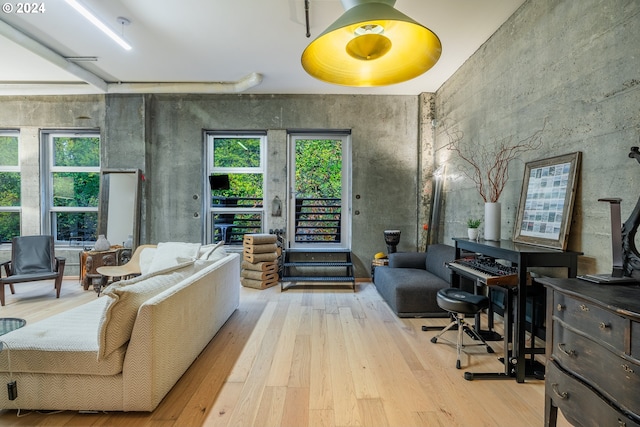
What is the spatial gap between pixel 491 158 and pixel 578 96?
48.4 inches

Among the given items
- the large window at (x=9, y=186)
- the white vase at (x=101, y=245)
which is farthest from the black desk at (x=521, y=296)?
the large window at (x=9, y=186)

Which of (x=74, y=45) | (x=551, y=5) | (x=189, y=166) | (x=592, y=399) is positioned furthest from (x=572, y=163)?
(x=74, y=45)

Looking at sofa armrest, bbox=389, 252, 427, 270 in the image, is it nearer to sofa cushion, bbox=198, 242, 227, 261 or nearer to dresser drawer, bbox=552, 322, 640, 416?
sofa cushion, bbox=198, 242, 227, 261

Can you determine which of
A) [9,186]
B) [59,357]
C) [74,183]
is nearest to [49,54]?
[74,183]

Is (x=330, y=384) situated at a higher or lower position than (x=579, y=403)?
lower

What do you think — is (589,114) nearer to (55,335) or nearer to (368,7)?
(368,7)

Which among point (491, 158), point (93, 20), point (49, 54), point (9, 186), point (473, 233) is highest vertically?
point (49, 54)

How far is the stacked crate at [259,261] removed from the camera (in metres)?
4.85

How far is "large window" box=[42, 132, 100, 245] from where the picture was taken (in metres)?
5.50

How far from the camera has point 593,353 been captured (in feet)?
4.33

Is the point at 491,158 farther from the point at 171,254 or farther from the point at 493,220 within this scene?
the point at 171,254

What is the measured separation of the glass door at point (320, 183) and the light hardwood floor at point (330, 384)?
2.31m

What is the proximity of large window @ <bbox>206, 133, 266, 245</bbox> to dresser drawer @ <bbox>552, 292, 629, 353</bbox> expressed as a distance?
4714 millimetres

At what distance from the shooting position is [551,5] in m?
2.60
